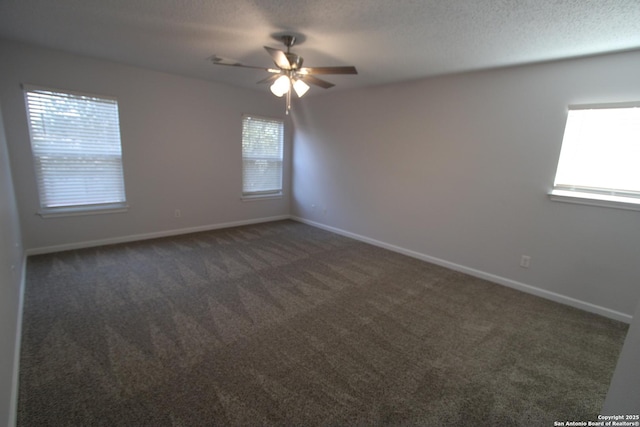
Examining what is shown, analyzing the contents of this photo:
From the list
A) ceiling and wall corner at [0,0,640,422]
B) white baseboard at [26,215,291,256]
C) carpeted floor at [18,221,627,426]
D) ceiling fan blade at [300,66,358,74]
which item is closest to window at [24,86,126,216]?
ceiling and wall corner at [0,0,640,422]

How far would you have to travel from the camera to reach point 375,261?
12.5ft

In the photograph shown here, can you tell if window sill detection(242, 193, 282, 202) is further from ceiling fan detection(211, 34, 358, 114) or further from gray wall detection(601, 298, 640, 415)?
gray wall detection(601, 298, 640, 415)

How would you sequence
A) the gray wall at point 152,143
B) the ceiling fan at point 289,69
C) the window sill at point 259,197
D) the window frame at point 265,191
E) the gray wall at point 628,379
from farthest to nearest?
the window sill at point 259,197, the window frame at point 265,191, the gray wall at point 152,143, the ceiling fan at point 289,69, the gray wall at point 628,379

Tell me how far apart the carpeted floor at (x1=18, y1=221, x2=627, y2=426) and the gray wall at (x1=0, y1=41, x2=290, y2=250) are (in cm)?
68

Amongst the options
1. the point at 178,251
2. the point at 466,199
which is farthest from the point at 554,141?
the point at 178,251

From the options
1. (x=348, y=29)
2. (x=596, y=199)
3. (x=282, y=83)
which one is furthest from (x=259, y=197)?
(x=596, y=199)

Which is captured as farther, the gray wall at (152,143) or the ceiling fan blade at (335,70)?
the gray wall at (152,143)

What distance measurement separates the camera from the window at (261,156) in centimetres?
511

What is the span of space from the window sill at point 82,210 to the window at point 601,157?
5448 millimetres

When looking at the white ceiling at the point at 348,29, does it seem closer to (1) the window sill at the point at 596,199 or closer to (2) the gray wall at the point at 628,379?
(1) the window sill at the point at 596,199

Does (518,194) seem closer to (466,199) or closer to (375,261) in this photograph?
(466,199)

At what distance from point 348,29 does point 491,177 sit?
7.60 ft

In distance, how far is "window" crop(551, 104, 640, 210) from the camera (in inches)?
→ 96.4

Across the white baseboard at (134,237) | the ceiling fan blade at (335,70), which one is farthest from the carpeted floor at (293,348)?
the ceiling fan blade at (335,70)
